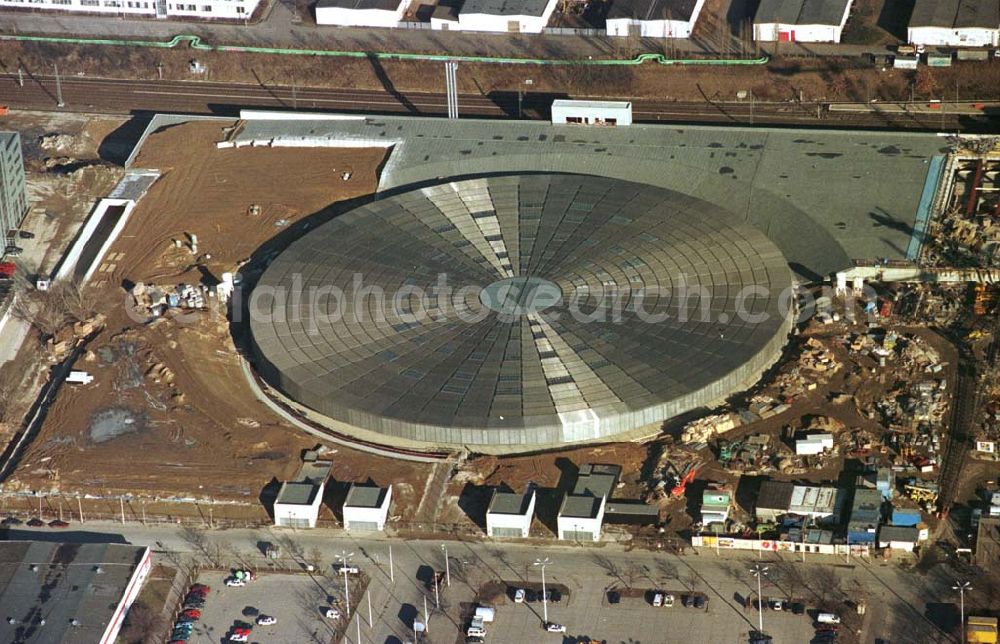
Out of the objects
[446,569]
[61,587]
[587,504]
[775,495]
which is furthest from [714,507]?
[61,587]

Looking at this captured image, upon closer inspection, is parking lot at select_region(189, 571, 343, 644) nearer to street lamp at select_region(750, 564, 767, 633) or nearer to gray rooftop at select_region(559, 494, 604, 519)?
gray rooftop at select_region(559, 494, 604, 519)

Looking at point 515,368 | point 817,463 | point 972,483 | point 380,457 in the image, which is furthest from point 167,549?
point 972,483

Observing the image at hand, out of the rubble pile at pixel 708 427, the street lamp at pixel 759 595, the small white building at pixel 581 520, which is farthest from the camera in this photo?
the rubble pile at pixel 708 427

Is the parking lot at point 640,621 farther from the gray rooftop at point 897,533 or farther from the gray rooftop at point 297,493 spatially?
the gray rooftop at point 297,493

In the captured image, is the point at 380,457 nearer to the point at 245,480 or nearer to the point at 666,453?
the point at 245,480

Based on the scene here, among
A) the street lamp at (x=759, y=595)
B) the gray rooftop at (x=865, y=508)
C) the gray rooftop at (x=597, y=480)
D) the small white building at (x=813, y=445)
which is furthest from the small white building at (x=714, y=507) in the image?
the gray rooftop at (x=865, y=508)
